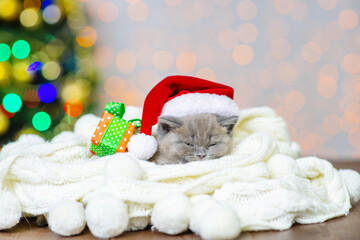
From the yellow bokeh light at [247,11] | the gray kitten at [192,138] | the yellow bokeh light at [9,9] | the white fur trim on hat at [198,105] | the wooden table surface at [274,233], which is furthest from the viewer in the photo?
the yellow bokeh light at [247,11]

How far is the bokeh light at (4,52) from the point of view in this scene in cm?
219

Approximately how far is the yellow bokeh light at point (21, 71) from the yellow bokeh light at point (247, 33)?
1.62m

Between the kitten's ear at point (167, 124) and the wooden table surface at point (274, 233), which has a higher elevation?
the kitten's ear at point (167, 124)

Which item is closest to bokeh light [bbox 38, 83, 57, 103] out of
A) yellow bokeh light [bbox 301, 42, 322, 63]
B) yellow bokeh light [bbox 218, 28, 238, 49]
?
yellow bokeh light [bbox 218, 28, 238, 49]

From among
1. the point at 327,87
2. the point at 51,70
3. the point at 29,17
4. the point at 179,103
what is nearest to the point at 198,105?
the point at 179,103

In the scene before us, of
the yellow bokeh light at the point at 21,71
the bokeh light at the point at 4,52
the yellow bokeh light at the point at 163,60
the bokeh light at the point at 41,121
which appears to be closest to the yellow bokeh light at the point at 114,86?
the yellow bokeh light at the point at 163,60

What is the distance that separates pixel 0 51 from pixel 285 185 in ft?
6.26

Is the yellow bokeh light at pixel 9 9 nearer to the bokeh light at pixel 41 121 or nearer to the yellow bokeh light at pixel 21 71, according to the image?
the yellow bokeh light at pixel 21 71

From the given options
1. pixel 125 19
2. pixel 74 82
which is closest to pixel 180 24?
pixel 125 19

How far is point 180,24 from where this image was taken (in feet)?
9.29

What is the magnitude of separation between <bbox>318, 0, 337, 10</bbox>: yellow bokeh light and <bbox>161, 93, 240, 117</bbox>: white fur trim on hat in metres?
1.77

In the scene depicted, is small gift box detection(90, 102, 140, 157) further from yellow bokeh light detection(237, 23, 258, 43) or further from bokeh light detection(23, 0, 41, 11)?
yellow bokeh light detection(237, 23, 258, 43)

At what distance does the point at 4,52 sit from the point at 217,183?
172 centimetres

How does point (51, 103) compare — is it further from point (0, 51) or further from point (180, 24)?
point (180, 24)
